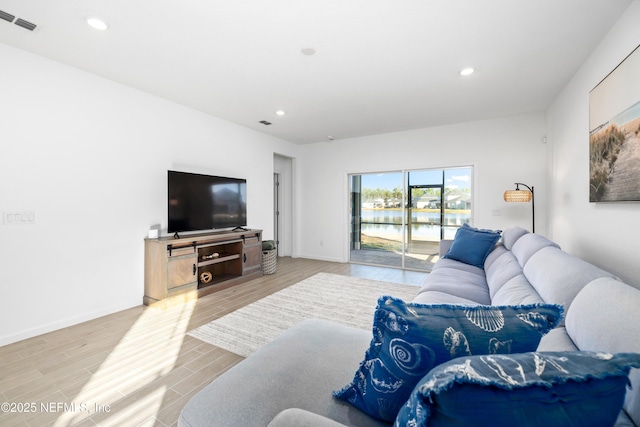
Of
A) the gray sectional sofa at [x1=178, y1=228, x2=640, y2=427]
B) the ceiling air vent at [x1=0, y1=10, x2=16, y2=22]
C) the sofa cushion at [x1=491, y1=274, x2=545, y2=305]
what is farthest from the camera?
the ceiling air vent at [x1=0, y1=10, x2=16, y2=22]

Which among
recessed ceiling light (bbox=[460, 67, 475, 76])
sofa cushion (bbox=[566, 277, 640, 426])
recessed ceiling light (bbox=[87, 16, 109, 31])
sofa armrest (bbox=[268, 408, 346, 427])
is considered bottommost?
sofa armrest (bbox=[268, 408, 346, 427])

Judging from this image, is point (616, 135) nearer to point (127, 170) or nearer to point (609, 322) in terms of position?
point (609, 322)

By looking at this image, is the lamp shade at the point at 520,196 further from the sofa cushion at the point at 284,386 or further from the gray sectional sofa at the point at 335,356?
the sofa cushion at the point at 284,386

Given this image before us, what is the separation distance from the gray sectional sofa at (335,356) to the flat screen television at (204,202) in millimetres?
2843

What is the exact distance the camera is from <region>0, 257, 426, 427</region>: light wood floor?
163 centimetres

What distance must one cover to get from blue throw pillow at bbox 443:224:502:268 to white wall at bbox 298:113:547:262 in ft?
5.47

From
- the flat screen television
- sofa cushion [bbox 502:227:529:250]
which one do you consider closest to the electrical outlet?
the flat screen television

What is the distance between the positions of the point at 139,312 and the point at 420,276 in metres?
4.21

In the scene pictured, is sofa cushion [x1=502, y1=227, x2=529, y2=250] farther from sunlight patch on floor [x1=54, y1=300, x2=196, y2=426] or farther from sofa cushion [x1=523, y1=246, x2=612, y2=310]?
sunlight patch on floor [x1=54, y1=300, x2=196, y2=426]

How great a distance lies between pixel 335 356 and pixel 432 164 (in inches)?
180

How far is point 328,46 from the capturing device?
249 centimetres

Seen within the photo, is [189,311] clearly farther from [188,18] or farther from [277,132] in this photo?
[277,132]

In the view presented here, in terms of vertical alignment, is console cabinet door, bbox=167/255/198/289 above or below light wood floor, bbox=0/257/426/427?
above

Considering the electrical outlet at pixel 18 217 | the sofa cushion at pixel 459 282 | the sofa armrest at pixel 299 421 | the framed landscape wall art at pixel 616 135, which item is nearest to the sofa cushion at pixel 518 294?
the sofa cushion at pixel 459 282
